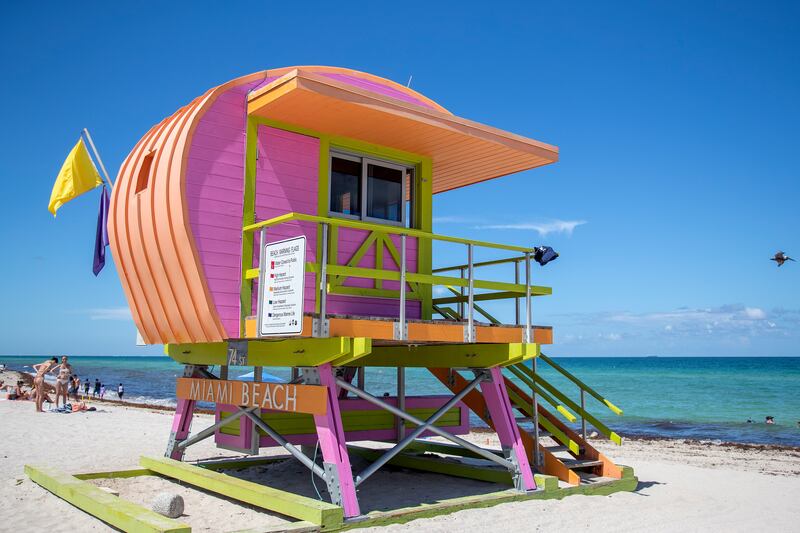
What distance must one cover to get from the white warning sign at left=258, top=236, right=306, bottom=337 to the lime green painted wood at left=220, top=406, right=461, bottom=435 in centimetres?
403

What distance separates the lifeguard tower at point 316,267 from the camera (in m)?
8.69

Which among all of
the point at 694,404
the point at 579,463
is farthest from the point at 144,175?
the point at 694,404

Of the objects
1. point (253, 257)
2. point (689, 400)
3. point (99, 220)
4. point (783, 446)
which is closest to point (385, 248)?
point (253, 257)

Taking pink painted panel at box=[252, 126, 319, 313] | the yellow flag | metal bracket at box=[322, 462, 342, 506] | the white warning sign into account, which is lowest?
metal bracket at box=[322, 462, 342, 506]

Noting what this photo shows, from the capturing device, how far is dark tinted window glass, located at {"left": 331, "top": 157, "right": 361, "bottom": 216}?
1046 centimetres

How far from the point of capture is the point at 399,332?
8.91 metres

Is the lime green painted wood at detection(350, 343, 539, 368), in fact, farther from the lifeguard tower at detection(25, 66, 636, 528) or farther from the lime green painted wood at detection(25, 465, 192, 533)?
the lime green painted wood at detection(25, 465, 192, 533)

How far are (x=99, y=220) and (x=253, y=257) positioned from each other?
4285 millimetres

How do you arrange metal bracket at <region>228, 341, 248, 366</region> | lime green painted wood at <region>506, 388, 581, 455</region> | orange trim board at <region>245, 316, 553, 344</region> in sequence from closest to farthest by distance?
orange trim board at <region>245, 316, 553, 344</region>, metal bracket at <region>228, 341, 248, 366</region>, lime green painted wood at <region>506, 388, 581, 455</region>

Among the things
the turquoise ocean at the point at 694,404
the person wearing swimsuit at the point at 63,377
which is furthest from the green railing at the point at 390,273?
the person wearing swimsuit at the point at 63,377

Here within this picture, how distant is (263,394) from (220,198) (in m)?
2.56

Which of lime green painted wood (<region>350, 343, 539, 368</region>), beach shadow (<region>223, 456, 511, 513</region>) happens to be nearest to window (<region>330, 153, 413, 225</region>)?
lime green painted wood (<region>350, 343, 539, 368</region>)

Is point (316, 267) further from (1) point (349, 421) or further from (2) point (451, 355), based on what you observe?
(1) point (349, 421)

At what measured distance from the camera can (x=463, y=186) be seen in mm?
13156
